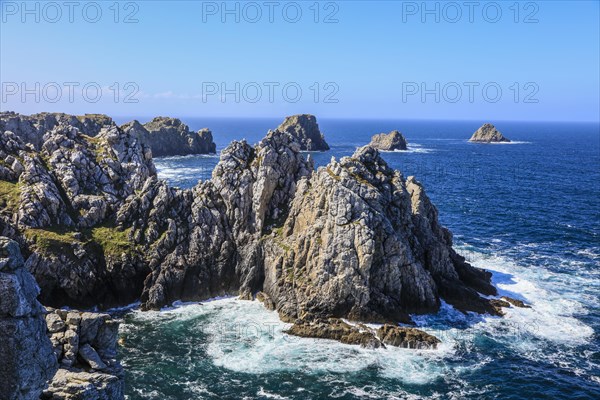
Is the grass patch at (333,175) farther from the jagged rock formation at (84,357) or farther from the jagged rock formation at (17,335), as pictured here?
the jagged rock formation at (17,335)

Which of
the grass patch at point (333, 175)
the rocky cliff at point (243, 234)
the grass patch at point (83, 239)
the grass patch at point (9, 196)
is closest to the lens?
the rocky cliff at point (243, 234)

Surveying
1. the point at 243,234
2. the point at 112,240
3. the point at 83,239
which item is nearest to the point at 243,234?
the point at 243,234

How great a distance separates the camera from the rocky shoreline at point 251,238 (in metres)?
59.8

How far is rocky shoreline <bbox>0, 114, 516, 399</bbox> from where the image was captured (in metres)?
59.8

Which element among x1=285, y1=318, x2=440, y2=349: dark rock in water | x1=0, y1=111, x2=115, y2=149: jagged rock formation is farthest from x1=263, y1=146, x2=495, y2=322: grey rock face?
x1=0, y1=111, x2=115, y2=149: jagged rock formation

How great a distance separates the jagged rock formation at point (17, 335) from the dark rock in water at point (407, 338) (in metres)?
38.5

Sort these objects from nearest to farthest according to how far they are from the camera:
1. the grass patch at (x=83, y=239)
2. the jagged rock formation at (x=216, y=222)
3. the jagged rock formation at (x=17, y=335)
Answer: the jagged rock formation at (x=17, y=335)
the grass patch at (x=83, y=239)
the jagged rock formation at (x=216, y=222)

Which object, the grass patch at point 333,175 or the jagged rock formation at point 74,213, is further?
the grass patch at point 333,175

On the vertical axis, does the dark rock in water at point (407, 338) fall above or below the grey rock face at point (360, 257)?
below

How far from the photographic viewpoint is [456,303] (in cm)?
6388

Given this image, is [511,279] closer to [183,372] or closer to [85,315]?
[183,372]

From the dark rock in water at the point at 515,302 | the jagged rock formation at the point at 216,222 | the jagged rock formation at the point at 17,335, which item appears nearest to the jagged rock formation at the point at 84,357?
the jagged rock formation at the point at 17,335

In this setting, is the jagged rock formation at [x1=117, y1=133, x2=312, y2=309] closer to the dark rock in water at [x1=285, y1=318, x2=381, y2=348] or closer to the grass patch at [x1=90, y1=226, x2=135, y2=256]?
the grass patch at [x1=90, y1=226, x2=135, y2=256]

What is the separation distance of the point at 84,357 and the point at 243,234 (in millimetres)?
42161
